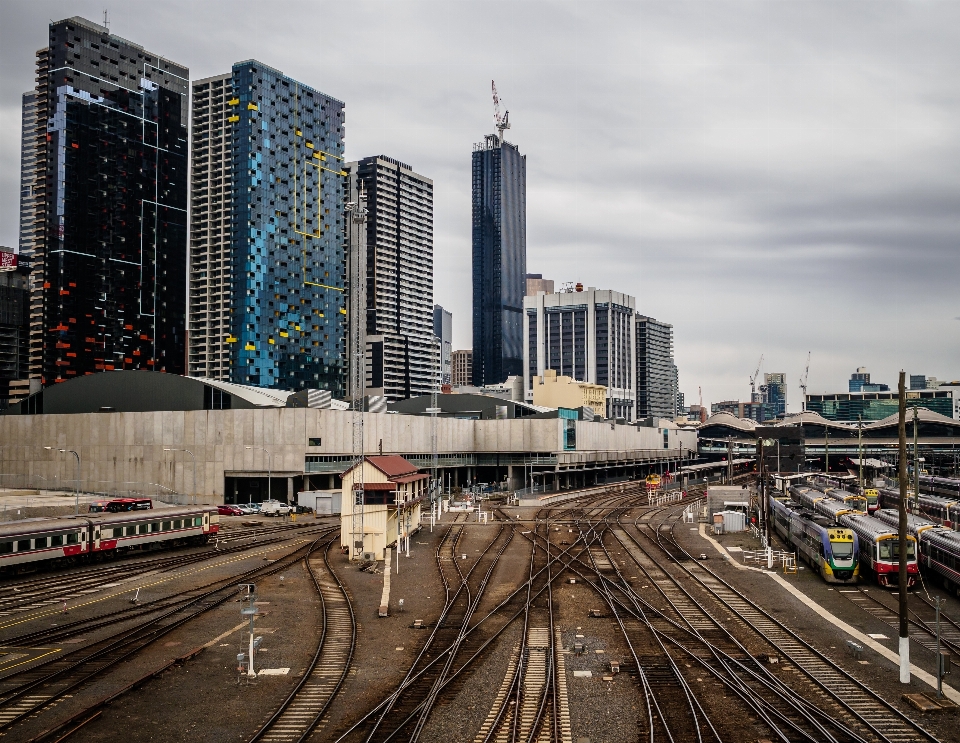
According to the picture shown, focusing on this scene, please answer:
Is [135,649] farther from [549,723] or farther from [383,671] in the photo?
[549,723]

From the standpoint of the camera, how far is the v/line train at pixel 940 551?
3897 centimetres

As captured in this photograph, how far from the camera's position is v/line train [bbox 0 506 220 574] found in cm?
4597

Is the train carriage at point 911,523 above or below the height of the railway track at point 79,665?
above

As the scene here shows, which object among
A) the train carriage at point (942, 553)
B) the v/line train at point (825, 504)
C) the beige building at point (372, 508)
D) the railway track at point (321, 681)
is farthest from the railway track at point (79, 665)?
the v/line train at point (825, 504)

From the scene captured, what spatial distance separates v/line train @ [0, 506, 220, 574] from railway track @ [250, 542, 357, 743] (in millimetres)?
17137

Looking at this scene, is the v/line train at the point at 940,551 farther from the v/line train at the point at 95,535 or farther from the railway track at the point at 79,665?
the v/line train at the point at 95,535

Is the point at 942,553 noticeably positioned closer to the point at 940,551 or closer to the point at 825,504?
the point at 940,551

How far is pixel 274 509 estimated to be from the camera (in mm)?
91250

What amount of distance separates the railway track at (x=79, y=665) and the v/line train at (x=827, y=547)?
29.0 meters

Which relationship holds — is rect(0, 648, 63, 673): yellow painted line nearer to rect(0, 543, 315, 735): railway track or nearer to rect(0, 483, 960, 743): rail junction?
rect(0, 483, 960, 743): rail junction

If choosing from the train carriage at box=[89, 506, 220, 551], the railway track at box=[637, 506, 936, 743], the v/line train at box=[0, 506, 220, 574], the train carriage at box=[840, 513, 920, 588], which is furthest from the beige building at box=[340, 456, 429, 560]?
the train carriage at box=[840, 513, 920, 588]

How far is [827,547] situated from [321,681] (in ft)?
91.5

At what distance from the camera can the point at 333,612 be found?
36.8m

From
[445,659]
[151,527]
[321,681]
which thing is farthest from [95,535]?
[445,659]
